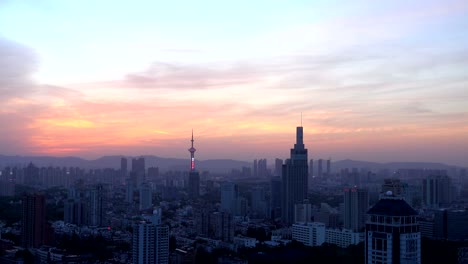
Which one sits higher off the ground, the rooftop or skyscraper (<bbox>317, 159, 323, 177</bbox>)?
the rooftop

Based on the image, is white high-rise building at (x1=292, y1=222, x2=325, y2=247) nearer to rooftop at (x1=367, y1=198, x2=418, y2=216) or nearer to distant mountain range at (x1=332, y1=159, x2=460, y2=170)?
rooftop at (x1=367, y1=198, x2=418, y2=216)

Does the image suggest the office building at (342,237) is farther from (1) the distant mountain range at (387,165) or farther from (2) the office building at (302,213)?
(1) the distant mountain range at (387,165)

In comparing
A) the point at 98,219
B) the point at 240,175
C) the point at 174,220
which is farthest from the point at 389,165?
the point at 98,219

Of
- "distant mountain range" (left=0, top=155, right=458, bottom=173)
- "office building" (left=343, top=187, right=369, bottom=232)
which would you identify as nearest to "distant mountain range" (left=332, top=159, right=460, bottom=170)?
"distant mountain range" (left=0, top=155, right=458, bottom=173)

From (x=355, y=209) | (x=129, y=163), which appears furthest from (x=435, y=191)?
(x=129, y=163)

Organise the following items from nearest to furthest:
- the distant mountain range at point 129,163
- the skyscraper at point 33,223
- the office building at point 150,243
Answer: the office building at point 150,243
the skyscraper at point 33,223
the distant mountain range at point 129,163

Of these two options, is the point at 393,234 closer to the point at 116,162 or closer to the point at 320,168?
the point at 320,168

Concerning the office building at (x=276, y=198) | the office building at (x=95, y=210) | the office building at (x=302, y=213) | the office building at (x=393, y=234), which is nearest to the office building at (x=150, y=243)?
the office building at (x=393, y=234)

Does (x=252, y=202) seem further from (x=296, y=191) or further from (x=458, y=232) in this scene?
(x=458, y=232)
